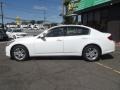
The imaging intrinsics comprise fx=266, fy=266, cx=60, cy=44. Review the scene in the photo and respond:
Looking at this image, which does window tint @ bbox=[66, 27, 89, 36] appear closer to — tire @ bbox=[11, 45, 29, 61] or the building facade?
tire @ bbox=[11, 45, 29, 61]

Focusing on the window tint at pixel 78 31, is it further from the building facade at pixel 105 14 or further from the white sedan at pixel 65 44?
the building facade at pixel 105 14

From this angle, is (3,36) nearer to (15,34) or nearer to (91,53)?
(15,34)

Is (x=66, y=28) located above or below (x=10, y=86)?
above

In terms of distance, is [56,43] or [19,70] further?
[56,43]

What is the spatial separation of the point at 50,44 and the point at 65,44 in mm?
651

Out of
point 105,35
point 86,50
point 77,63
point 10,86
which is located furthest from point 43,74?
point 105,35

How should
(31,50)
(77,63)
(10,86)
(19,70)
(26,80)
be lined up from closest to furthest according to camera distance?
(10,86) → (26,80) → (19,70) → (77,63) → (31,50)

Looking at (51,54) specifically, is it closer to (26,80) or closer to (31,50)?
(31,50)

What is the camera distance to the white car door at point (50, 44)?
11.5 metres

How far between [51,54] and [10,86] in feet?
15.2

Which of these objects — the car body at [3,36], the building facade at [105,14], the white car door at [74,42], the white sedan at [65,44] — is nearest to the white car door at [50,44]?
the white sedan at [65,44]

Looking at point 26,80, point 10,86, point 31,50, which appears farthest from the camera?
point 31,50

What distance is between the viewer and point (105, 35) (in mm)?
11617

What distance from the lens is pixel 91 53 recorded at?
1146 centimetres
